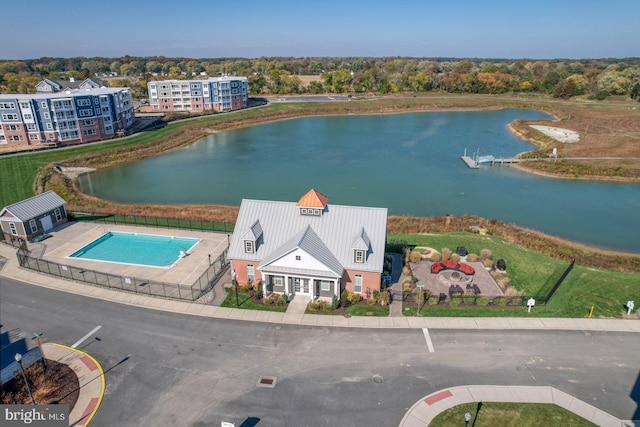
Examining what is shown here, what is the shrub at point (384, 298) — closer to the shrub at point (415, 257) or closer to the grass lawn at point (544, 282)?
the grass lawn at point (544, 282)

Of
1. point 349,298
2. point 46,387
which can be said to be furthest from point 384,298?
point 46,387

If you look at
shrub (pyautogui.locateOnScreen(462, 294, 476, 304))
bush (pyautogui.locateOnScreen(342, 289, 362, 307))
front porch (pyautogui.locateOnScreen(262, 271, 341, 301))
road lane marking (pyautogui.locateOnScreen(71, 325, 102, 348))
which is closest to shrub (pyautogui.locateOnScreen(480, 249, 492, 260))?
shrub (pyautogui.locateOnScreen(462, 294, 476, 304))

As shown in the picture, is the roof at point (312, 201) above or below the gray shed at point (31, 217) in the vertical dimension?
above

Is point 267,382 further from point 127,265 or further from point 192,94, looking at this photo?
point 192,94

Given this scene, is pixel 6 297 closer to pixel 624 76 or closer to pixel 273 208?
pixel 273 208

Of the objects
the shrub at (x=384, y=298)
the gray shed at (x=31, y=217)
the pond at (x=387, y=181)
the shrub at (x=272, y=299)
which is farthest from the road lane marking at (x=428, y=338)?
the gray shed at (x=31, y=217)

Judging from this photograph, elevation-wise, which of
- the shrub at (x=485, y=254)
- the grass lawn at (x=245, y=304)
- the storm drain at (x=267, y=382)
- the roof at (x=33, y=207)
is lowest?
the storm drain at (x=267, y=382)

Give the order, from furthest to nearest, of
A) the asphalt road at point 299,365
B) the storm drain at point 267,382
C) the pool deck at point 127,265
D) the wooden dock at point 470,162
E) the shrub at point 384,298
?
the wooden dock at point 470,162 < the pool deck at point 127,265 < the shrub at point 384,298 < the storm drain at point 267,382 < the asphalt road at point 299,365

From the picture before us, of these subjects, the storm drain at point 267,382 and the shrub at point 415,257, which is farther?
the shrub at point 415,257
